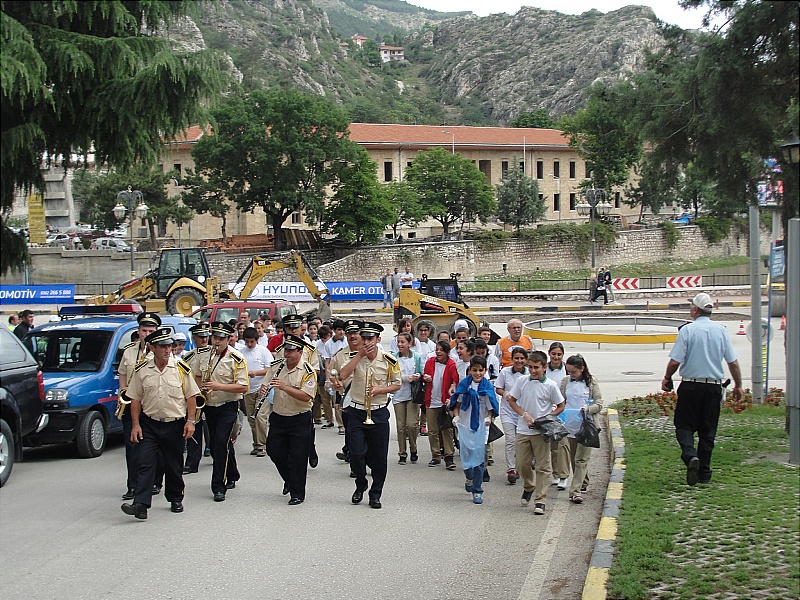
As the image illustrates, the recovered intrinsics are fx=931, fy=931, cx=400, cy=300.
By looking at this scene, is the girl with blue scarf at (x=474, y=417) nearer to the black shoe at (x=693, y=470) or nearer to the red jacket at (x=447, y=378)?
the red jacket at (x=447, y=378)

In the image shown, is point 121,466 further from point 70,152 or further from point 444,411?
point 70,152

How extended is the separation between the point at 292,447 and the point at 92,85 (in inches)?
209

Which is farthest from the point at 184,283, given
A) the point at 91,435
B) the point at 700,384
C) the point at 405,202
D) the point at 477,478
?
the point at 405,202

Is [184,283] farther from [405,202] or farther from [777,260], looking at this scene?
[405,202]

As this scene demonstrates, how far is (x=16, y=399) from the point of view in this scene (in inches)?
459

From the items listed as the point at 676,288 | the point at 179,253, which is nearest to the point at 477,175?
the point at 676,288

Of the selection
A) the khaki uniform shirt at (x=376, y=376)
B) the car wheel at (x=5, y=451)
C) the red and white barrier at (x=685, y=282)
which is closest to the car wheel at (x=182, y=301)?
the car wheel at (x=5, y=451)

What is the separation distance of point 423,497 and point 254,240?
6541 cm

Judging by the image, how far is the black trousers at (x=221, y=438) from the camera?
425 inches

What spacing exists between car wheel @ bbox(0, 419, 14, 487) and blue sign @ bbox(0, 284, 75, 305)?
127ft

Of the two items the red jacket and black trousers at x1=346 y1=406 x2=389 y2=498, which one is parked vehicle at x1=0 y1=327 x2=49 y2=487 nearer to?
black trousers at x1=346 y1=406 x2=389 y2=498

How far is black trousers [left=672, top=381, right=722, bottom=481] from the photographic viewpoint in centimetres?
982

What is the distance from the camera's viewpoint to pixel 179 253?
37.1 m

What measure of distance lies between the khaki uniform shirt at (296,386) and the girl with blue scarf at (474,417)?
67.0 inches
